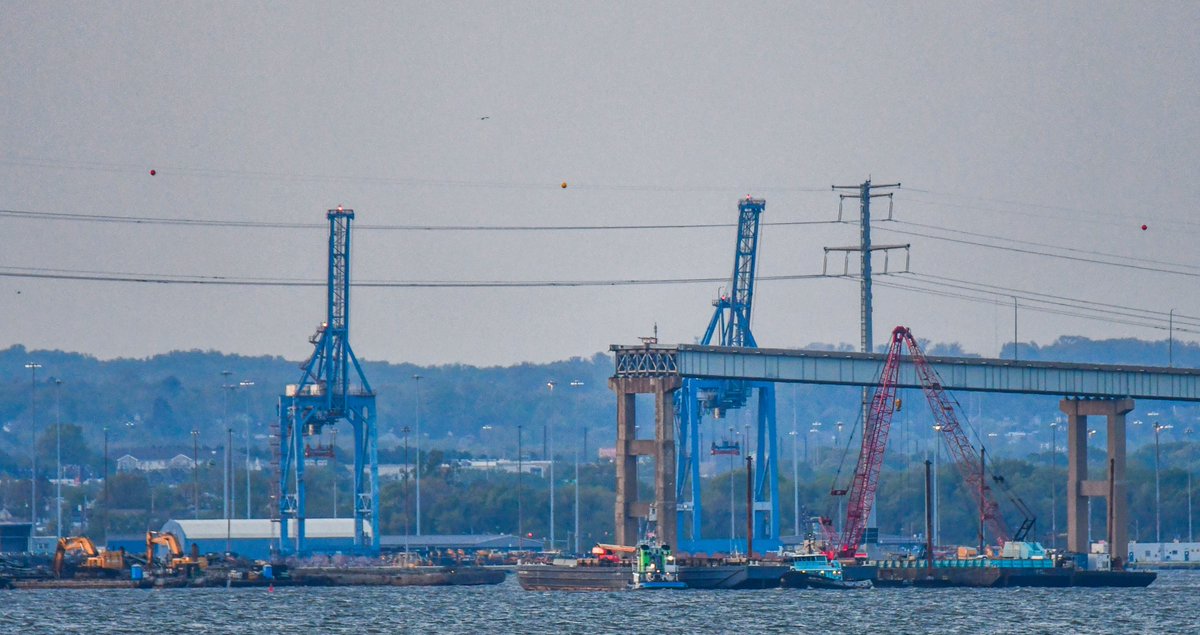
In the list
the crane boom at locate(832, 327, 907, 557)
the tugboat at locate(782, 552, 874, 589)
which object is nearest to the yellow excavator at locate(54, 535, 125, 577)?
the tugboat at locate(782, 552, 874, 589)

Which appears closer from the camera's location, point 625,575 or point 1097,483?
point 625,575

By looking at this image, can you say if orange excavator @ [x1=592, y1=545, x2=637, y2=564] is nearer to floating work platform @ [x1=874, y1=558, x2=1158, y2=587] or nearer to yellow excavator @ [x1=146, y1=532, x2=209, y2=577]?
floating work platform @ [x1=874, y1=558, x2=1158, y2=587]

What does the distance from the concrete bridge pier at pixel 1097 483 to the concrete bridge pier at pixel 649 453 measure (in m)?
34.6

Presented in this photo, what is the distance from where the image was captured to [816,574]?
515ft

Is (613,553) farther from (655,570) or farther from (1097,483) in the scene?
(1097,483)

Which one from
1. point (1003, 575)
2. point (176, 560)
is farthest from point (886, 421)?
point (176, 560)

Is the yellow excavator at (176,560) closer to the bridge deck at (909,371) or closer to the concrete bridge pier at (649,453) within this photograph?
the concrete bridge pier at (649,453)

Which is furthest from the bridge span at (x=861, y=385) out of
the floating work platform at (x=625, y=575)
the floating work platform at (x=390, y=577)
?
the floating work platform at (x=390, y=577)

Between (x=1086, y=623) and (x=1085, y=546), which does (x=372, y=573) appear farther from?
(x=1086, y=623)

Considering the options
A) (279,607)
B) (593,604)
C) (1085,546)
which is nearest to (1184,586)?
(1085,546)

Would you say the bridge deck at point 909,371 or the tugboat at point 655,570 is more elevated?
the bridge deck at point 909,371

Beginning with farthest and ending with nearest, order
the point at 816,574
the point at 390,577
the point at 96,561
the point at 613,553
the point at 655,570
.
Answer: the point at 390,577 → the point at 96,561 → the point at 816,574 → the point at 613,553 → the point at 655,570

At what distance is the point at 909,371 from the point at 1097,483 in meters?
17.3

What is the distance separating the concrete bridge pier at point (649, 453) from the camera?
15162cm
